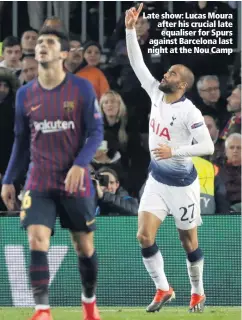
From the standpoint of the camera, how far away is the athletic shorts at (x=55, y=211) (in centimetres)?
953

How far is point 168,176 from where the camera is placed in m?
12.1

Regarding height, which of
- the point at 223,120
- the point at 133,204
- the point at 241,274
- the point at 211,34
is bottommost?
the point at 241,274

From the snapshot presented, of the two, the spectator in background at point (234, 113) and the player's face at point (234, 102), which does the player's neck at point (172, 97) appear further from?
the player's face at point (234, 102)

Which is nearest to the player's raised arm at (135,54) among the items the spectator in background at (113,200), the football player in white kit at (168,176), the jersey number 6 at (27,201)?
the football player in white kit at (168,176)

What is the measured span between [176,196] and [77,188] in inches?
107

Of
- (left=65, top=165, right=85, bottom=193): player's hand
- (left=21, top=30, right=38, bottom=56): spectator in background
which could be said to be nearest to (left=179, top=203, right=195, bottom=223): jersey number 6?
(left=65, top=165, right=85, bottom=193): player's hand

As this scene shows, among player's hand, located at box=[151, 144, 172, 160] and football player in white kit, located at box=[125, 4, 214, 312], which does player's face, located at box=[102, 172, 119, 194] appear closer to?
football player in white kit, located at box=[125, 4, 214, 312]

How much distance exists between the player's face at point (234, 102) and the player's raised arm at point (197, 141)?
3203mm

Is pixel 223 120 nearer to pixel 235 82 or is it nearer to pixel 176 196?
pixel 235 82

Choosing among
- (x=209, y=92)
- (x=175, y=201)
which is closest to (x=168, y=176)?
(x=175, y=201)

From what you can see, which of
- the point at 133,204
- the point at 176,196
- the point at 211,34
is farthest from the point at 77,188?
the point at 211,34

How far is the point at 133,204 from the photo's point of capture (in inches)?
551

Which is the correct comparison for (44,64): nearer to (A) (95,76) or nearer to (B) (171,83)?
(B) (171,83)

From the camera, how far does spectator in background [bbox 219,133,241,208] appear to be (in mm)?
14289
